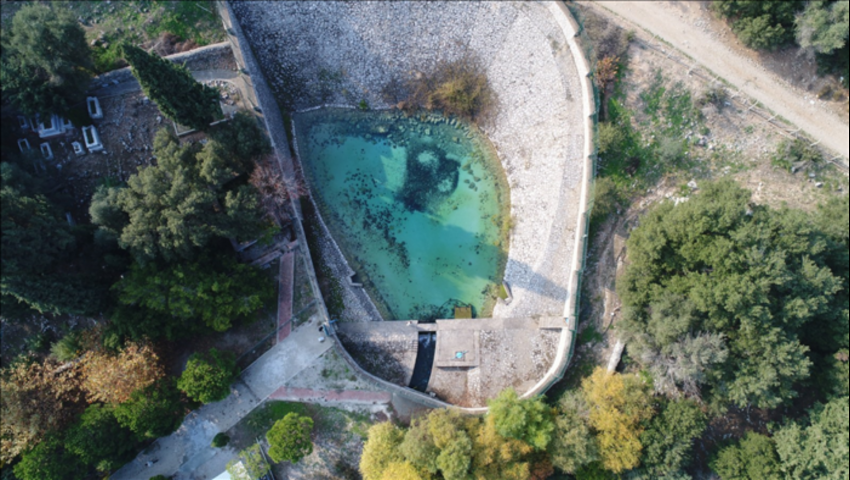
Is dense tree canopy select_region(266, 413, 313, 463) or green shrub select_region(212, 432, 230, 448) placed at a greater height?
dense tree canopy select_region(266, 413, 313, 463)

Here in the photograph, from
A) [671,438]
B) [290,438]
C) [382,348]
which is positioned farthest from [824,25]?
[290,438]

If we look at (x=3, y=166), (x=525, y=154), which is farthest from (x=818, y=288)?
(x=3, y=166)

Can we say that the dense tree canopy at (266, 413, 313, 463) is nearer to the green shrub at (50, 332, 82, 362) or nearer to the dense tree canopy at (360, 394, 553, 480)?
the dense tree canopy at (360, 394, 553, 480)

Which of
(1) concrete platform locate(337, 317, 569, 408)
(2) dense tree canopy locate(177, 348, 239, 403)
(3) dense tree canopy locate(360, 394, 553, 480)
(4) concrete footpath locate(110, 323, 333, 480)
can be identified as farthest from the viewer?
(1) concrete platform locate(337, 317, 569, 408)

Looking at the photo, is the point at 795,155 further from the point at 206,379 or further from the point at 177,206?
the point at 206,379

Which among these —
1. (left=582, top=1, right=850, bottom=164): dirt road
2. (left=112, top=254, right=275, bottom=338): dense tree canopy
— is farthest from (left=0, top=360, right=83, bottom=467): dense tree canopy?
(left=582, top=1, right=850, bottom=164): dirt road

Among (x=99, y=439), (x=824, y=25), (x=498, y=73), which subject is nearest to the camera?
(x=99, y=439)
